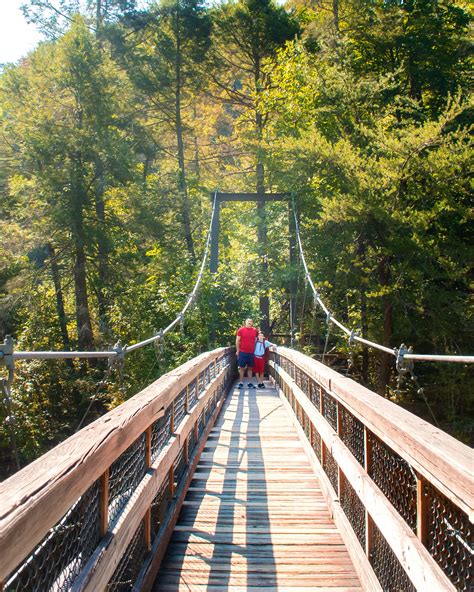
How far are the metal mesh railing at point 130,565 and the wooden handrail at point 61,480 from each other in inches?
7.0

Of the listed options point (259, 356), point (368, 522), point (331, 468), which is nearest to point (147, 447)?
point (368, 522)

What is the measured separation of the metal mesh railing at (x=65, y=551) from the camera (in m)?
1.39

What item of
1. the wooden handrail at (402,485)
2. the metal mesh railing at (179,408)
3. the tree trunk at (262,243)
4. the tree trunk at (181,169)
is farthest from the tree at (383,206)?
the wooden handrail at (402,485)

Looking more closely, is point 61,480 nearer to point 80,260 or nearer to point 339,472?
point 339,472

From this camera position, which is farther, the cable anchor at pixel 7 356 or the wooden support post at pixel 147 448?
the wooden support post at pixel 147 448

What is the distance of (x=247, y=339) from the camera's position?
417 inches

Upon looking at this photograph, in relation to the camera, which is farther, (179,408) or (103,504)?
(179,408)

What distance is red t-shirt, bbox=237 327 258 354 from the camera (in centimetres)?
1055

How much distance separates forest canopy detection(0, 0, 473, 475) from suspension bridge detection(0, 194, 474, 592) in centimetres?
721

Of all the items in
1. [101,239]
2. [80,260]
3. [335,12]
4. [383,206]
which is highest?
[335,12]

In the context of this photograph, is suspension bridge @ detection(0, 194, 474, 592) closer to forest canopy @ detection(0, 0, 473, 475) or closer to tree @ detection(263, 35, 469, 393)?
tree @ detection(263, 35, 469, 393)

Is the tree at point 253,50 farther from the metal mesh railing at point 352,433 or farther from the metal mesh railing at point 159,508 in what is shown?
the metal mesh railing at point 159,508

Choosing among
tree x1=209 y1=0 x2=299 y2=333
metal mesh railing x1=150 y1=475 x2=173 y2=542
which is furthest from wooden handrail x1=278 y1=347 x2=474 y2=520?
tree x1=209 y1=0 x2=299 y2=333

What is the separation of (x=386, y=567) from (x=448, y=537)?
740 mm
